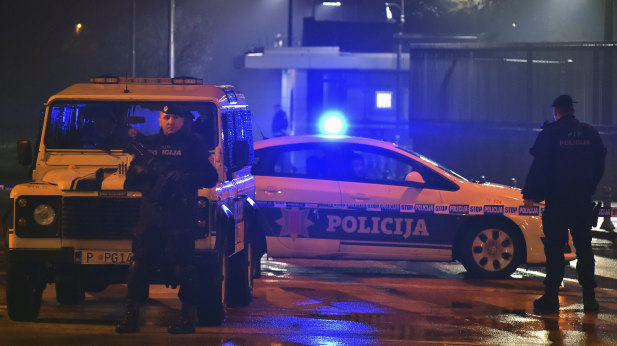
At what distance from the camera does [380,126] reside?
43406mm

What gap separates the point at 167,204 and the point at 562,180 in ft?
12.5

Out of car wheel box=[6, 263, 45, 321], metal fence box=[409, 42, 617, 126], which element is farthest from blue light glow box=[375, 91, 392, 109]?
car wheel box=[6, 263, 45, 321]

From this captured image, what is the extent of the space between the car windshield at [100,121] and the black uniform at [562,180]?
3084 millimetres

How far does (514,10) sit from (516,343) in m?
39.9

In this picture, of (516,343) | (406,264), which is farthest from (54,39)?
(516,343)

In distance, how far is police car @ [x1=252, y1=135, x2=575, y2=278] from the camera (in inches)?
488

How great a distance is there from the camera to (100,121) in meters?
9.66

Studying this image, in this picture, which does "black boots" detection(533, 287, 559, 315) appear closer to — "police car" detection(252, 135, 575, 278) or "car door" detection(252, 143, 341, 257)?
"police car" detection(252, 135, 575, 278)

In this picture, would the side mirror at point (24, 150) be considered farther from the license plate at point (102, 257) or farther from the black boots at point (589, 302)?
the black boots at point (589, 302)

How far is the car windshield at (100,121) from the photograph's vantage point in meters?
9.55

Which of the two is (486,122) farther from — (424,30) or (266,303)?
(424,30)

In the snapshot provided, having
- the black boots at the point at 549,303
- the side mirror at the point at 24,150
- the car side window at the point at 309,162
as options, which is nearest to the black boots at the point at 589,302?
the black boots at the point at 549,303

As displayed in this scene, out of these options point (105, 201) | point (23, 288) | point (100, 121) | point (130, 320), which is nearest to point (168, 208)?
point (105, 201)

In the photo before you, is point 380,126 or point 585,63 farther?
point 380,126
